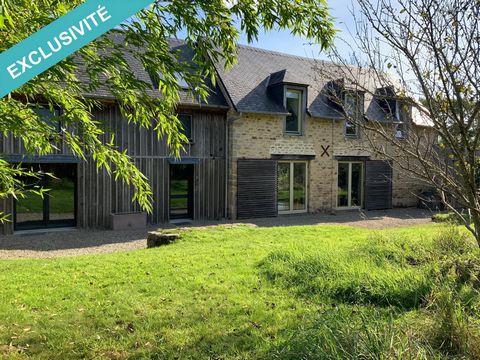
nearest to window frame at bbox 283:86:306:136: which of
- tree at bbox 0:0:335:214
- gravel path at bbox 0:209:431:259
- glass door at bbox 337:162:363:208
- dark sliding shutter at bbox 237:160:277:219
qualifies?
dark sliding shutter at bbox 237:160:277:219

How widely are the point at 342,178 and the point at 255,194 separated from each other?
5.13 m

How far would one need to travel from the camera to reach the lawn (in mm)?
3412

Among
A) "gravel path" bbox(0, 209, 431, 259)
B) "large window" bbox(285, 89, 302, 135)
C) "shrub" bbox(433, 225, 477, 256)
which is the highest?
"large window" bbox(285, 89, 302, 135)

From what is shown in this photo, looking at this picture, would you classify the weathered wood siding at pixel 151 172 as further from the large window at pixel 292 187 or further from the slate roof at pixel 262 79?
the large window at pixel 292 187

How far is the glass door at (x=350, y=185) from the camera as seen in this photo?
62.4 ft

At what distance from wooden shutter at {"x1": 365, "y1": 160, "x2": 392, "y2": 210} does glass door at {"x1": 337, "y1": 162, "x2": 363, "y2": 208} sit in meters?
0.32

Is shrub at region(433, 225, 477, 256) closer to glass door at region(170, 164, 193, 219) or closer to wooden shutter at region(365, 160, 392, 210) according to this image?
glass door at region(170, 164, 193, 219)

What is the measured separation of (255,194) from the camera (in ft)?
53.0

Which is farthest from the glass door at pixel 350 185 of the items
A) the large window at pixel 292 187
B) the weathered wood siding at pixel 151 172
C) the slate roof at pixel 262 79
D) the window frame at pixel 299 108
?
the weathered wood siding at pixel 151 172

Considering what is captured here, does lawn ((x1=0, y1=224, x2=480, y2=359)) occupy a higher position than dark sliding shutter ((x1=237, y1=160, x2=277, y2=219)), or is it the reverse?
dark sliding shutter ((x1=237, y1=160, x2=277, y2=219))

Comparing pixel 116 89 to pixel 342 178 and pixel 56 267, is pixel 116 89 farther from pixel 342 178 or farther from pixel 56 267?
pixel 342 178

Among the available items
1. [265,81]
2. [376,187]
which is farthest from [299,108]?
[376,187]

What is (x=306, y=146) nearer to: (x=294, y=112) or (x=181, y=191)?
(x=294, y=112)

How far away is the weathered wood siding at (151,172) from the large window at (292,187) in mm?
2669
